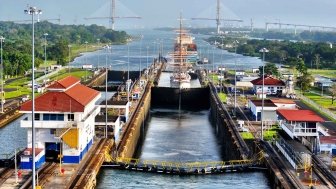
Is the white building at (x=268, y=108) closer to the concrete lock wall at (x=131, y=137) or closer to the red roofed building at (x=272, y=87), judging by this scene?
the concrete lock wall at (x=131, y=137)

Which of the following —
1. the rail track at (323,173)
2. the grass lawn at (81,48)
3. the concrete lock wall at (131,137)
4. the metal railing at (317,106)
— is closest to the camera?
the rail track at (323,173)

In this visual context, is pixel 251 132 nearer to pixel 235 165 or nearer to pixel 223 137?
pixel 223 137

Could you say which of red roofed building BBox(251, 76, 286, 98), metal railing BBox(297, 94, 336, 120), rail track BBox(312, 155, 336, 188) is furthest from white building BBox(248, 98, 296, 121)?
rail track BBox(312, 155, 336, 188)

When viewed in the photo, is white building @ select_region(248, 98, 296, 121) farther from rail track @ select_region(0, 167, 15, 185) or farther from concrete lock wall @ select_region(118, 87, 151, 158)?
rail track @ select_region(0, 167, 15, 185)

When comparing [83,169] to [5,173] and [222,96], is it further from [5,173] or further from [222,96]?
[222,96]

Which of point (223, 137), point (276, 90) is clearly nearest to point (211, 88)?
point (276, 90)

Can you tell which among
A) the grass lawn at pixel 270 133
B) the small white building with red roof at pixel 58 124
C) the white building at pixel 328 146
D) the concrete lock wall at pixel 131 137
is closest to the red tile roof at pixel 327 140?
the white building at pixel 328 146
